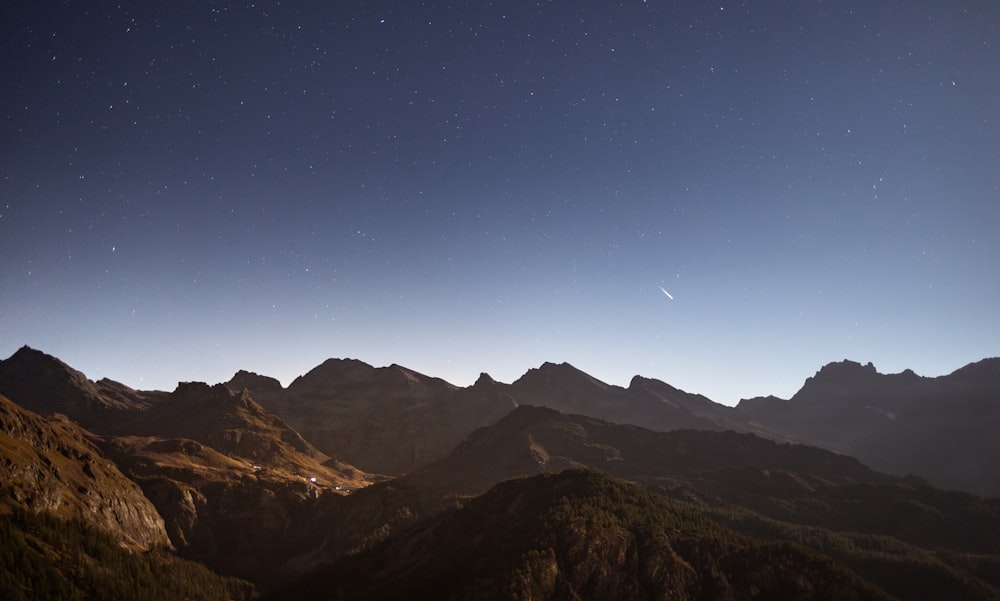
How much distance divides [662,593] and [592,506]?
159ft

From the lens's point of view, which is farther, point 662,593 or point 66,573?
point 66,573

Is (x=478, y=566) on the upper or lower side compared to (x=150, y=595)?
upper

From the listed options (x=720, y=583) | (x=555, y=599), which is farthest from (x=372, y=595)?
(x=720, y=583)

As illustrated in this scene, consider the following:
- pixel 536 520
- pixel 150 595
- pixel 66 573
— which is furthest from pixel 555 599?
pixel 66 573

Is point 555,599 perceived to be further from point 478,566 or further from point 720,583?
point 720,583

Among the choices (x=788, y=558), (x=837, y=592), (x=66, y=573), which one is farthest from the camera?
(x=66, y=573)

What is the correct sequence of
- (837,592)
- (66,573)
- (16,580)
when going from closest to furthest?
(837,592), (16,580), (66,573)

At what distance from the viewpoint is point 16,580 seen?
567ft

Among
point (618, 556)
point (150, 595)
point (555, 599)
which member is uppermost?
point (618, 556)

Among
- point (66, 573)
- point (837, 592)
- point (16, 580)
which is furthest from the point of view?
point (66, 573)

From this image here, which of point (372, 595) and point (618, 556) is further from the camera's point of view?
point (372, 595)

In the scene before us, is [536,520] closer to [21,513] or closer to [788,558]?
[788,558]

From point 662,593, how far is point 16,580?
19526 cm

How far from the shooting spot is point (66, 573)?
613ft
